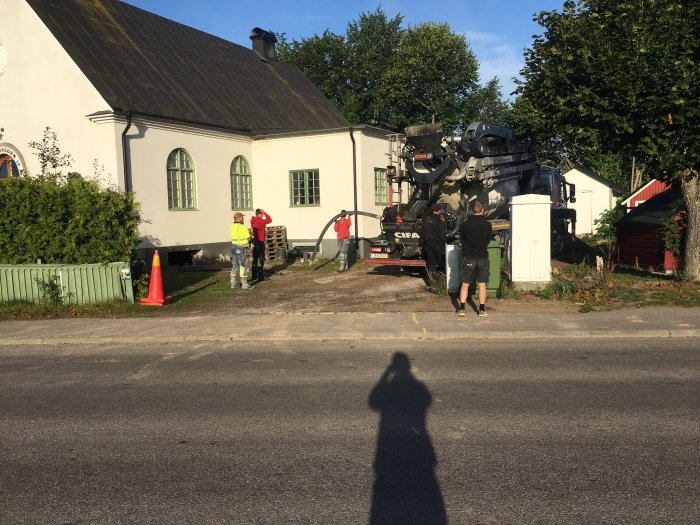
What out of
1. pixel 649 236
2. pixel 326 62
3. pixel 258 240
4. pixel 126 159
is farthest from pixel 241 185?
pixel 326 62

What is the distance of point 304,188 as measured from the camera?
74.4ft

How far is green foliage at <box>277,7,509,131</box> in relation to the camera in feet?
143

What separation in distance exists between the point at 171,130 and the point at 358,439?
16.8 m

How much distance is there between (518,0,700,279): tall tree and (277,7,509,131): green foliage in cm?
2871

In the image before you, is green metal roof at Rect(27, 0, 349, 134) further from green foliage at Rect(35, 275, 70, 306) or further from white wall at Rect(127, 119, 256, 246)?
green foliage at Rect(35, 275, 70, 306)

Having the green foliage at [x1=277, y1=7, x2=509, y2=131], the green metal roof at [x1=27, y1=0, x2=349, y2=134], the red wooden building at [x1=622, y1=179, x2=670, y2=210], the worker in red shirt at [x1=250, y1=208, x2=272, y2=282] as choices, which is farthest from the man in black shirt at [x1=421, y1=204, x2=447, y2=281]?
the green foliage at [x1=277, y1=7, x2=509, y2=131]

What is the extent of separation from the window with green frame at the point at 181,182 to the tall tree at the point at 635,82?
12.1 meters

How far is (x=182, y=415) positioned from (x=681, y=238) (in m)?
13.1

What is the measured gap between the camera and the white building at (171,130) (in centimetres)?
1823

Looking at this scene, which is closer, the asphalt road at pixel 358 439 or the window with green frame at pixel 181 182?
the asphalt road at pixel 358 439

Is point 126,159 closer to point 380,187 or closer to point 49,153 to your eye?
point 49,153

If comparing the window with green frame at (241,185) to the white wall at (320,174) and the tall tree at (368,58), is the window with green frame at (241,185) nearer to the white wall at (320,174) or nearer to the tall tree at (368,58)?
the white wall at (320,174)

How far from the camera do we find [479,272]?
10336mm

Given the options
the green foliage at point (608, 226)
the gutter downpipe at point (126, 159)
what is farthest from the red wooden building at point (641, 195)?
the gutter downpipe at point (126, 159)
